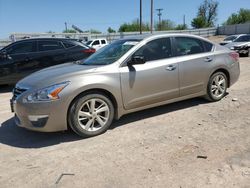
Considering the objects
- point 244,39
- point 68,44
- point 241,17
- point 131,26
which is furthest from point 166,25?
point 68,44

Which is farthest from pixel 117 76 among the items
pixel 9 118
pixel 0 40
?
pixel 0 40

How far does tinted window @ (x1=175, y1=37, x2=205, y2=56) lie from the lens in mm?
4875

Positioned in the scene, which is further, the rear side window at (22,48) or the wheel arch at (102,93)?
the rear side window at (22,48)

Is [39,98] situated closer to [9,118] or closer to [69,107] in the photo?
[69,107]

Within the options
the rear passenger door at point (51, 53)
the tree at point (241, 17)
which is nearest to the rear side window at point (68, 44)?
the rear passenger door at point (51, 53)

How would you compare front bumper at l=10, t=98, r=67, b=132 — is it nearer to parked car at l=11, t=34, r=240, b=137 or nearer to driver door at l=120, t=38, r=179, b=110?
parked car at l=11, t=34, r=240, b=137

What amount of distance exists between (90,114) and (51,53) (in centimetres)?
479

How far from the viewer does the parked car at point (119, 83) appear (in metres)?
3.71

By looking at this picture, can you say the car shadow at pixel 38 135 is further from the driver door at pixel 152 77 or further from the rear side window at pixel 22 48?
the rear side window at pixel 22 48

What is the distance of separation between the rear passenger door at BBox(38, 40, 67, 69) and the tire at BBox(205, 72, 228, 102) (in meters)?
4.83

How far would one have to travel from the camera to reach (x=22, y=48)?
7863mm

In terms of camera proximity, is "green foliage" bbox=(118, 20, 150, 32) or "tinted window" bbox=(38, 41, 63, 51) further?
"green foliage" bbox=(118, 20, 150, 32)

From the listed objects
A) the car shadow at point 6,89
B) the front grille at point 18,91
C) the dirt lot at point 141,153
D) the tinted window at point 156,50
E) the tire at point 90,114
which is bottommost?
the dirt lot at point 141,153

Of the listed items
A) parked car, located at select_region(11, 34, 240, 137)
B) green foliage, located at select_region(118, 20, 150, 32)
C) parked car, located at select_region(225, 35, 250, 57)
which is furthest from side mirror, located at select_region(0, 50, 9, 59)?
green foliage, located at select_region(118, 20, 150, 32)
